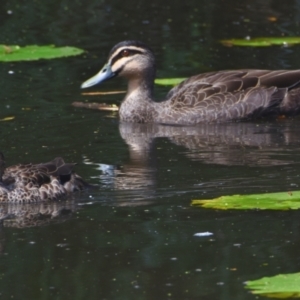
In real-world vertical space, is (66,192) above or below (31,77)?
below

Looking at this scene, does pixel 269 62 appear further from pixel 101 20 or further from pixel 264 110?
pixel 101 20

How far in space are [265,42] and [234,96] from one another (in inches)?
137

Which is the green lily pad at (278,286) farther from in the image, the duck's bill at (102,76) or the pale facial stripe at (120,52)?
the duck's bill at (102,76)

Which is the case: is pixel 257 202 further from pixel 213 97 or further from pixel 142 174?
pixel 213 97

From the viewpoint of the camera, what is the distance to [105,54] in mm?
Answer: 16891

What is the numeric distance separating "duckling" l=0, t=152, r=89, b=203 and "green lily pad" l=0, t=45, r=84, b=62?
227 inches

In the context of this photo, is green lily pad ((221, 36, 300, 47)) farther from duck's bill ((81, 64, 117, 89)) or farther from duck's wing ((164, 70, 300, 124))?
duck's bill ((81, 64, 117, 89))

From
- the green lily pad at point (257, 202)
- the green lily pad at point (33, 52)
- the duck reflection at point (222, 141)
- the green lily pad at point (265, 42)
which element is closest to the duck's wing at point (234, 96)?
the duck reflection at point (222, 141)

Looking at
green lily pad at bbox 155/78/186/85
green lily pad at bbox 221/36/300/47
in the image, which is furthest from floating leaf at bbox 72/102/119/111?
green lily pad at bbox 221/36/300/47

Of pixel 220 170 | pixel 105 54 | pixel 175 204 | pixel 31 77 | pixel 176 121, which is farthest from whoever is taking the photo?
pixel 105 54

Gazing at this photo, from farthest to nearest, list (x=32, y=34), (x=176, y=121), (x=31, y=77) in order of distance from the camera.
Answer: (x=32, y=34)
(x=31, y=77)
(x=176, y=121)

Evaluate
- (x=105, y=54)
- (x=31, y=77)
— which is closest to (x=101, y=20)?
(x=105, y=54)

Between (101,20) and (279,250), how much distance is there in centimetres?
1126

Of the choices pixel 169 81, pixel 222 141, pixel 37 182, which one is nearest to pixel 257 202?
pixel 37 182
